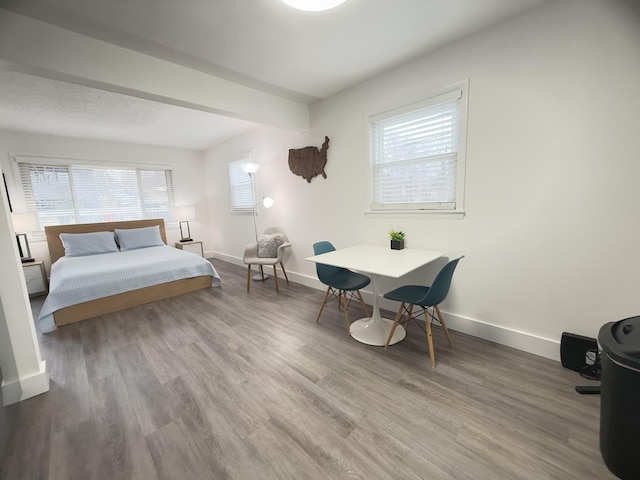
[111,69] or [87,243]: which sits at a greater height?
[111,69]

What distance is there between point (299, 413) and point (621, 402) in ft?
5.09

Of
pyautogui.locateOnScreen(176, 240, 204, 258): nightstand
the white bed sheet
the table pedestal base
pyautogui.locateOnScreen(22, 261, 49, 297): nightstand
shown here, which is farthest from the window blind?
pyautogui.locateOnScreen(22, 261, 49, 297): nightstand

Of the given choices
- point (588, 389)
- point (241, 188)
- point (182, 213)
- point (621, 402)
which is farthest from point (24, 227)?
point (588, 389)

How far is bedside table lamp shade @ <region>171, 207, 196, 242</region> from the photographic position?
559 cm

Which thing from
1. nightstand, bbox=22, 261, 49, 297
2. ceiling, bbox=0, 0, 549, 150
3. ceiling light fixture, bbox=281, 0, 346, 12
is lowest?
nightstand, bbox=22, 261, 49, 297

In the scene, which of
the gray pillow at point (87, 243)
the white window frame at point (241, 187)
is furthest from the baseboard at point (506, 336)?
the gray pillow at point (87, 243)

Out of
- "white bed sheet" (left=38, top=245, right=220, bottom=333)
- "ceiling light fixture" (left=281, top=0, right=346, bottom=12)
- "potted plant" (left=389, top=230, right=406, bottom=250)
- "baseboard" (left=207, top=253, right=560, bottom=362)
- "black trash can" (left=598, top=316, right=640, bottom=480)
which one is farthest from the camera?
"white bed sheet" (left=38, top=245, right=220, bottom=333)

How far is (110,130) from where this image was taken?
166 inches

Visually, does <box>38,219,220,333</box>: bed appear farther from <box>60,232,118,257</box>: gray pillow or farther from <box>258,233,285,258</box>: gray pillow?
<box>258,233,285,258</box>: gray pillow

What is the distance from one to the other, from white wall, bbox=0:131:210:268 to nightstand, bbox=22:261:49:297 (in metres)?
0.49

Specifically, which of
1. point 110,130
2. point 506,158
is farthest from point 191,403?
point 110,130

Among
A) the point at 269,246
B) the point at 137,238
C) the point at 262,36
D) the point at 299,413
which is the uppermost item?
the point at 262,36

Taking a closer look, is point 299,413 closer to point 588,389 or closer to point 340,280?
point 340,280

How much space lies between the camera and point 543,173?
192 cm
